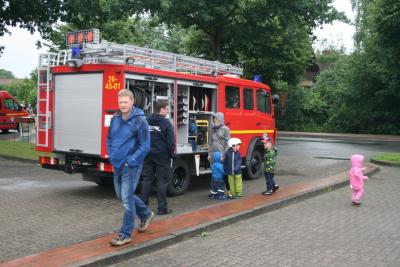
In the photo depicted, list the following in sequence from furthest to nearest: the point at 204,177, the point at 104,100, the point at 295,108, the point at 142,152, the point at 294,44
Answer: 1. the point at 295,108
2. the point at 294,44
3. the point at 204,177
4. the point at 104,100
5. the point at 142,152

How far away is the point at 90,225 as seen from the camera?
705 centimetres

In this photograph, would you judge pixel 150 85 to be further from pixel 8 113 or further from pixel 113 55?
pixel 8 113

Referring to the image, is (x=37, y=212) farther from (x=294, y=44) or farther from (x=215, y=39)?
(x=294, y=44)

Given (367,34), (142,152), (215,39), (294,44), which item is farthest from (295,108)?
(142,152)

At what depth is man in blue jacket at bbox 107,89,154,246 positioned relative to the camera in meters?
5.77

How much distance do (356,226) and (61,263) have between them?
445 centimetres

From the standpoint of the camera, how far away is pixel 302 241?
659cm

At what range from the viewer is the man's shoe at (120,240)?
5880mm

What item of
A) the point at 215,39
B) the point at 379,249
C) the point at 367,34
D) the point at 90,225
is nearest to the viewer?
the point at 379,249

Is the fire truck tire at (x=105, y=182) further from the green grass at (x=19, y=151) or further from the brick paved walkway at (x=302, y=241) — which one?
the green grass at (x=19, y=151)

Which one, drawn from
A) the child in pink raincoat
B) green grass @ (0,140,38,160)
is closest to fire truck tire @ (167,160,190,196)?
the child in pink raincoat

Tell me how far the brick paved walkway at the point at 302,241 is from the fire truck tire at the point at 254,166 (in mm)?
2830

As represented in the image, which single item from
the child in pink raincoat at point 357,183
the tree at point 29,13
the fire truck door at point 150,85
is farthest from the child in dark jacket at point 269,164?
the tree at point 29,13

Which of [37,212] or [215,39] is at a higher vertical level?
[215,39]
